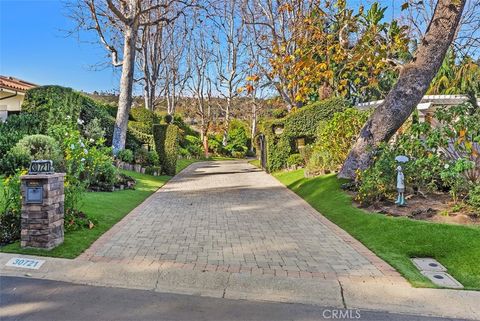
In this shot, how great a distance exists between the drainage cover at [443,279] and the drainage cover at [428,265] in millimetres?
133

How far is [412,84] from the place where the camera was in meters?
9.09

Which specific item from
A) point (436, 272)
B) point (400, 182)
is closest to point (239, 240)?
point (436, 272)

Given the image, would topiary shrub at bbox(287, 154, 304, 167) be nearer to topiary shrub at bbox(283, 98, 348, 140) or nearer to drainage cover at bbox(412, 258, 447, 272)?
topiary shrub at bbox(283, 98, 348, 140)

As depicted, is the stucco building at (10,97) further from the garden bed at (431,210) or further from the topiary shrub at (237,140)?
the topiary shrub at (237,140)

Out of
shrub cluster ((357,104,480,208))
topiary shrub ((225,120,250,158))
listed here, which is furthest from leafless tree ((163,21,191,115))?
shrub cluster ((357,104,480,208))

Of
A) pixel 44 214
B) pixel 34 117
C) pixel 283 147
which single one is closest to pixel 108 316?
pixel 44 214

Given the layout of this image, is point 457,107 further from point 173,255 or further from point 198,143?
point 198,143

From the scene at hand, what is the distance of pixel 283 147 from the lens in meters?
17.7

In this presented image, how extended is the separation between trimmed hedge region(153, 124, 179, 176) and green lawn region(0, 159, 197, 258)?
11.8 ft

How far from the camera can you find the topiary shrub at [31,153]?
978cm

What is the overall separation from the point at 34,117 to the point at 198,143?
20358 mm

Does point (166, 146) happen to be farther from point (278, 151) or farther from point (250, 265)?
point (250, 265)

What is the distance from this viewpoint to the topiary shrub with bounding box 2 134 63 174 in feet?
32.1

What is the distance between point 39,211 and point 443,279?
16.9 ft
